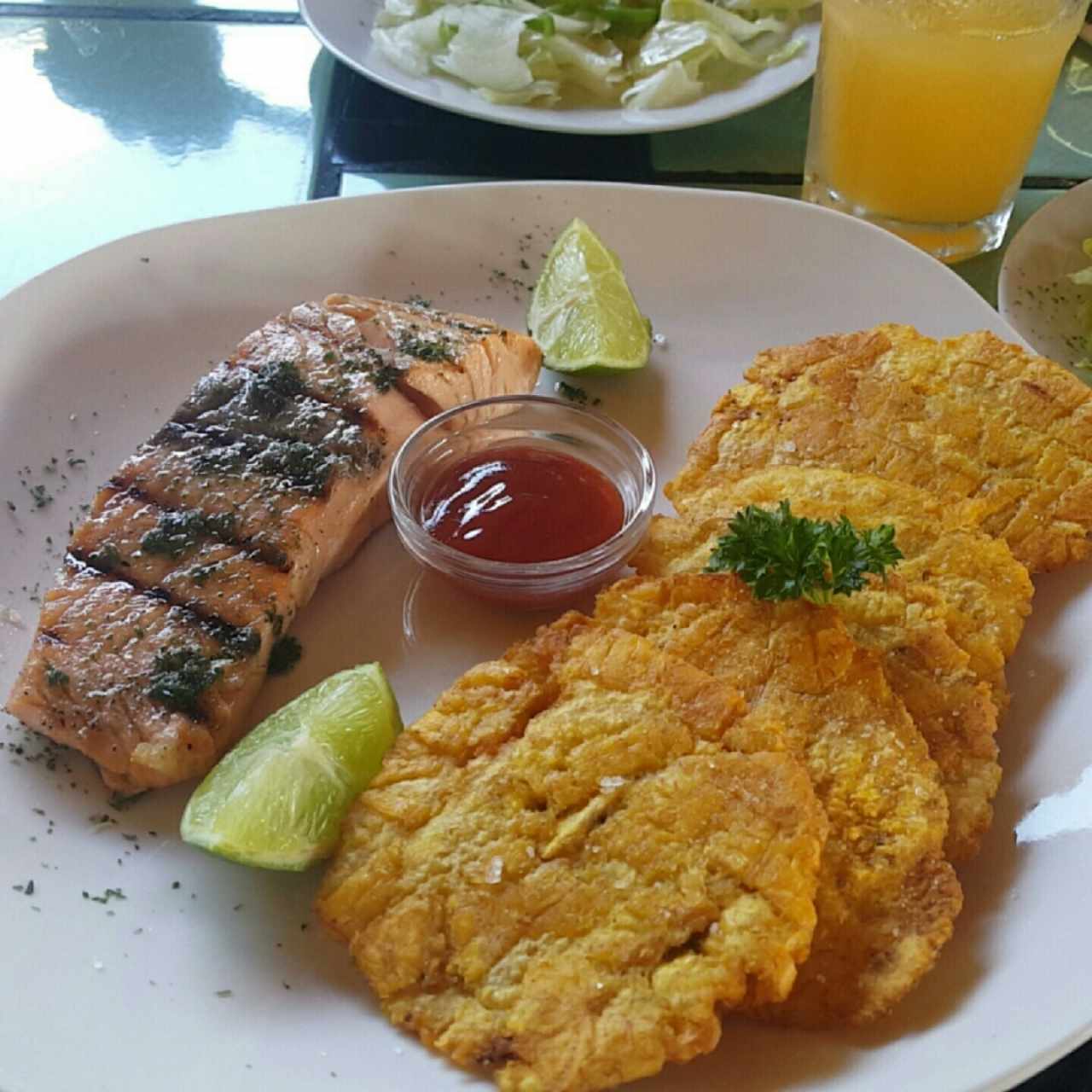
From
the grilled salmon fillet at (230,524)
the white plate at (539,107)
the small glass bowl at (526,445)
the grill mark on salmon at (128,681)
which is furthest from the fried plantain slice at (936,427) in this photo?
the white plate at (539,107)

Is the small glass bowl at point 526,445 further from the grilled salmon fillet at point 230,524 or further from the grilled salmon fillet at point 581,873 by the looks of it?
the grilled salmon fillet at point 581,873

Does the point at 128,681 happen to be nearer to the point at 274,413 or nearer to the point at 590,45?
the point at 274,413

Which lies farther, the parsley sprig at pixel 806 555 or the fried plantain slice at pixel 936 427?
the fried plantain slice at pixel 936 427

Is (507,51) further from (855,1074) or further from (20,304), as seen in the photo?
(855,1074)

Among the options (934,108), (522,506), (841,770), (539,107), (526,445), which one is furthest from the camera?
(539,107)

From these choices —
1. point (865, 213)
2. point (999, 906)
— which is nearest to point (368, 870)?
point (999, 906)

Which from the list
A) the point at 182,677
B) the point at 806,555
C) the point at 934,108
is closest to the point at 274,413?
the point at 182,677

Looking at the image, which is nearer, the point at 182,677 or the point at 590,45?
the point at 182,677
